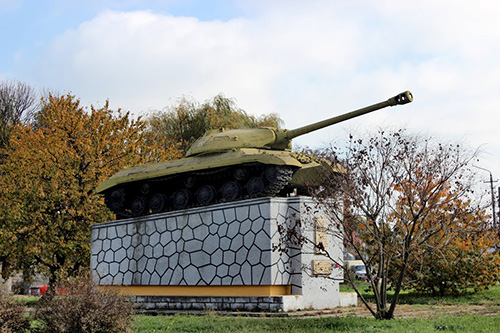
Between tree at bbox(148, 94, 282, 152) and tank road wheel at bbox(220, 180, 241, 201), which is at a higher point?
tree at bbox(148, 94, 282, 152)

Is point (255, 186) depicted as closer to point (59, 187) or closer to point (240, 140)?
point (240, 140)

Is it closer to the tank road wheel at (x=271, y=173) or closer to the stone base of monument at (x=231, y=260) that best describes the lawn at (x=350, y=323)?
the stone base of monument at (x=231, y=260)

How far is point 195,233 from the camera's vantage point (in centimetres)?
1509

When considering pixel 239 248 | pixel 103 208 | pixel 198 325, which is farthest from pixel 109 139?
pixel 198 325

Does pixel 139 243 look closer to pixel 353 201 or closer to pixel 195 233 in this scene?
pixel 195 233

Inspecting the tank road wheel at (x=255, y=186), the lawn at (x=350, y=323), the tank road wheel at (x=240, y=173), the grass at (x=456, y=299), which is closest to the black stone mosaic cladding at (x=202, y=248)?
the tank road wheel at (x=255, y=186)

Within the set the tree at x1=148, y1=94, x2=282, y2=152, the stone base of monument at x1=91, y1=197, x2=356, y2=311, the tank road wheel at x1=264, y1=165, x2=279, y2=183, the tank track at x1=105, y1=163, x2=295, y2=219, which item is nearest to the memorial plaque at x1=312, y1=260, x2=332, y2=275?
the stone base of monument at x1=91, y1=197, x2=356, y2=311

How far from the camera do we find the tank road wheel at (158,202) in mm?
16938

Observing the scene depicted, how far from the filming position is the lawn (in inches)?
378

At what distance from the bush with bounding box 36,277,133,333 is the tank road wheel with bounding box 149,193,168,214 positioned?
7998 mm

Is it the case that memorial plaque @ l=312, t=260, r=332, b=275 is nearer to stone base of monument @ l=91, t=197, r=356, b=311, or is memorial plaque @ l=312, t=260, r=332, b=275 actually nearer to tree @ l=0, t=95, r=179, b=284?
stone base of monument @ l=91, t=197, r=356, b=311

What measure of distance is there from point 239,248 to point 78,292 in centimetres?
557

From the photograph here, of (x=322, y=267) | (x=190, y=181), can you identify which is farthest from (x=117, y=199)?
(x=322, y=267)

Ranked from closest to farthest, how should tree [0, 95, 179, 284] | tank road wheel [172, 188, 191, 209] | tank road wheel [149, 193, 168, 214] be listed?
tank road wheel [172, 188, 191, 209] < tank road wheel [149, 193, 168, 214] < tree [0, 95, 179, 284]
